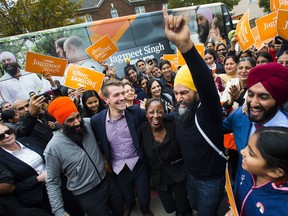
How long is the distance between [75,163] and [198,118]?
4.63ft

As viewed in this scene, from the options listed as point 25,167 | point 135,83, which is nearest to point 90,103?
point 25,167

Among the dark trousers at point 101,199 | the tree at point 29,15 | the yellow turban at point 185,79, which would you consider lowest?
the dark trousers at point 101,199

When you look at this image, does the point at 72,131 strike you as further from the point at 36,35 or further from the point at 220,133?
the point at 36,35

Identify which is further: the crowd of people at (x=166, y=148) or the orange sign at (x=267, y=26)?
the orange sign at (x=267, y=26)

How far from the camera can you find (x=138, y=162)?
270cm

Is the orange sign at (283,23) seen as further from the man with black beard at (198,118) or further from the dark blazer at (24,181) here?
the dark blazer at (24,181)

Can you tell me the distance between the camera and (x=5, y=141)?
2.16 meters

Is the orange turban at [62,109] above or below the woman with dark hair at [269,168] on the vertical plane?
above

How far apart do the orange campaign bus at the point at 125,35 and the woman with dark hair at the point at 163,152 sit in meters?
5.98

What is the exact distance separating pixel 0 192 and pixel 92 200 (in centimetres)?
95

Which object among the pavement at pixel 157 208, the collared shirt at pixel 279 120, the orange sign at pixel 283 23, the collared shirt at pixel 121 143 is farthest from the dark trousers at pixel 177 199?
the orange sign at pixel 283 23

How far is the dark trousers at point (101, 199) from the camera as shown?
7.79 ft

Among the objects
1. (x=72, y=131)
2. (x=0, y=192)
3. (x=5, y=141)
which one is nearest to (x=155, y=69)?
(x=72, y=131)

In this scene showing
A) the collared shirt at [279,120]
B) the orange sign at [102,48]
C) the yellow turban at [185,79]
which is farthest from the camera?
the orange sign at [102,48]
